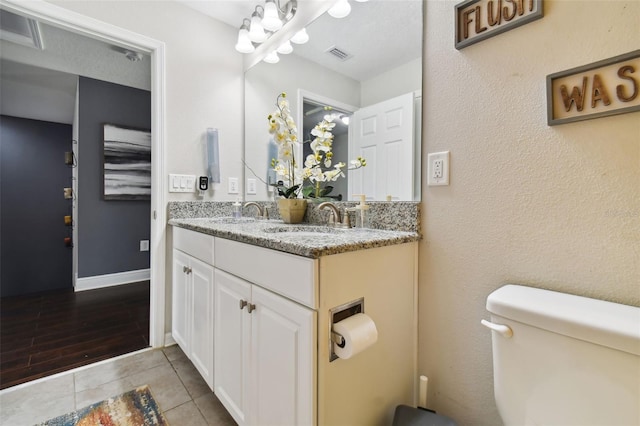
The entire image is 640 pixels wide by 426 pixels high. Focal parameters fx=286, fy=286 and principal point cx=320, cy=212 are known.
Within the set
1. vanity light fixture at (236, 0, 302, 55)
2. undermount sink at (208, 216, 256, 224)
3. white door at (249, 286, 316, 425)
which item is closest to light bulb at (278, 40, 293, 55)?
vanity light fixture at (236, 0, 302, 55)

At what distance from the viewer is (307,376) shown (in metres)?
0.80

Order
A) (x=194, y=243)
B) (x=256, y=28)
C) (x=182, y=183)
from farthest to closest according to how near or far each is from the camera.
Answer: (x=182, y=183) → (x=256, y=28) → (x=194, y=243)

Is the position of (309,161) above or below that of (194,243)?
above

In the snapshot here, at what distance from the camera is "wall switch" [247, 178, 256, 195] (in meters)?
2.15

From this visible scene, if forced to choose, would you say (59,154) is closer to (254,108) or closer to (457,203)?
(254,108)

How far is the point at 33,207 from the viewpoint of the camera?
3.36 metres

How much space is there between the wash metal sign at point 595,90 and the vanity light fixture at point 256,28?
5.31 feet

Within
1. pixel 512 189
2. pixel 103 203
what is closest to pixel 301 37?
pixel 512 189

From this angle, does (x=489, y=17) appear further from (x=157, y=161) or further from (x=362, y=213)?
(x=157, y=161)

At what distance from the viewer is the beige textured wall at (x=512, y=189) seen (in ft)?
2.41

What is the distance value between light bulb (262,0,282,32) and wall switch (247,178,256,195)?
39.4 inches

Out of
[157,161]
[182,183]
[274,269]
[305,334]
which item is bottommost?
[305,334]

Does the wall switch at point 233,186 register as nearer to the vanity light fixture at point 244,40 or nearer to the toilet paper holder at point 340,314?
the vanity light fixture at point 244,40

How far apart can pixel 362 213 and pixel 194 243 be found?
88 centimetres
